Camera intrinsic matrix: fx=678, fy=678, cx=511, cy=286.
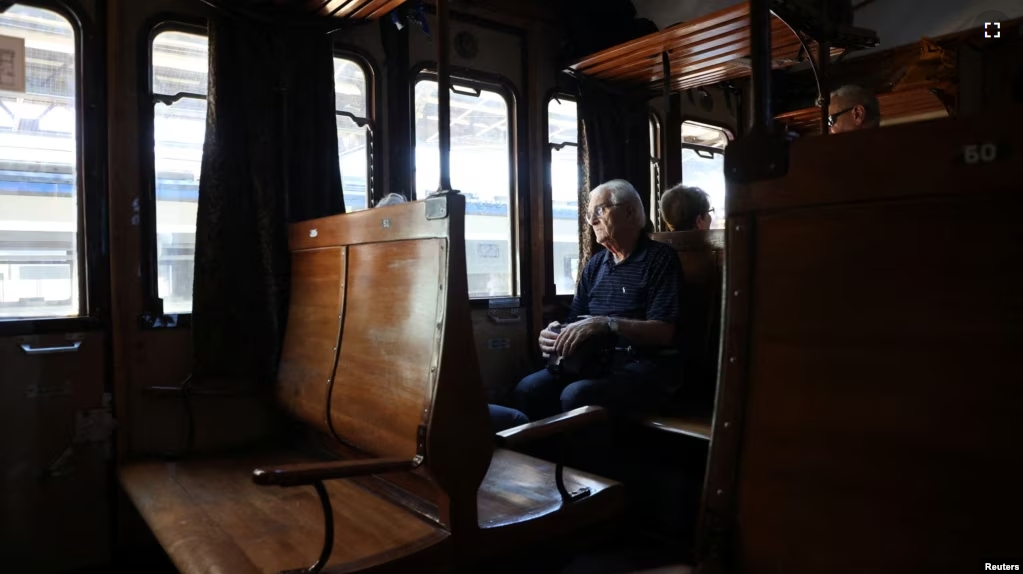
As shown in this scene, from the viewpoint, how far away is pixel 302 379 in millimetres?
2760

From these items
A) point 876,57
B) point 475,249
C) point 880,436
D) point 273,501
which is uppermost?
point 876,57

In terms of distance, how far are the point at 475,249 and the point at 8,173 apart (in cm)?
228

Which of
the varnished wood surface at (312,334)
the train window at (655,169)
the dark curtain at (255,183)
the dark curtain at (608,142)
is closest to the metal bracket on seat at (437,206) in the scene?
the varnished wood surface at (312,334)

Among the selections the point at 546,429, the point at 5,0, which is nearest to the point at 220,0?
the point at 5,0

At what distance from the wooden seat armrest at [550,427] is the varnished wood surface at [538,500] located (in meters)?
0.22

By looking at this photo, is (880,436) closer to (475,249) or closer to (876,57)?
(475,249)

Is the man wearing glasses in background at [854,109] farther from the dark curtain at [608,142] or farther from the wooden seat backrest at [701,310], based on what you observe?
the dark curtain at [608,142]

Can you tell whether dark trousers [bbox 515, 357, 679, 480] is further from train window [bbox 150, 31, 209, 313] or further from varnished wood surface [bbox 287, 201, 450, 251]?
train window [bbox 150, 31, 209, 313]

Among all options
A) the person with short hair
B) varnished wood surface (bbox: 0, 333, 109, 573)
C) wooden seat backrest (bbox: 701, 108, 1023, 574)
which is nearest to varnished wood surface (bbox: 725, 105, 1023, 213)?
wooden seat backrest (bbox: 701, 108, 1023, 574)

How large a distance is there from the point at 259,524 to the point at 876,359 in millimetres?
1783

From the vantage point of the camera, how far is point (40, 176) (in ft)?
9.08

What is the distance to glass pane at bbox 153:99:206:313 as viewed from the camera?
302 centimetres

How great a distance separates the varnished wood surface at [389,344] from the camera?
195cm

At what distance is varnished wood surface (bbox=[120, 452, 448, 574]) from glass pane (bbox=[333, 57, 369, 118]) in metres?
1.89
